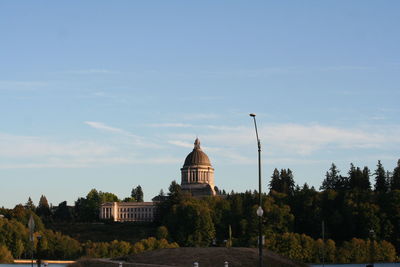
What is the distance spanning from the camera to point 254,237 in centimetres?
14788

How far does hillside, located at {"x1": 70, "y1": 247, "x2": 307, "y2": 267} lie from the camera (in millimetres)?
56875

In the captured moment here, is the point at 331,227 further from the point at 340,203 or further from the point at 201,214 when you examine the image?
the point at 201,214

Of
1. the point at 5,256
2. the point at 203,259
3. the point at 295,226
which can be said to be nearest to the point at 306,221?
the point at 295,226

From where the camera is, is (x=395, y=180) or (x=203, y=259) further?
(x=395, y=180)

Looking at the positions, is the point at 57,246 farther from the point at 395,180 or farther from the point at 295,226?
the point at 395,180

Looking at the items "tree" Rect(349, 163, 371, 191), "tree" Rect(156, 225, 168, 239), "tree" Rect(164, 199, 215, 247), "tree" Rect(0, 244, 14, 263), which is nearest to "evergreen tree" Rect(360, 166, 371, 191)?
"tree" Rect(349, 163, 371, 191)

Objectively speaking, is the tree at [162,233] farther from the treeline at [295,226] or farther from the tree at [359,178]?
the tree at [359,178]

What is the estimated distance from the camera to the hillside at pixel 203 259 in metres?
56.9

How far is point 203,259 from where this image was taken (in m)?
57.8

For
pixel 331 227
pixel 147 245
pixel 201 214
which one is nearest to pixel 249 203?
pixel 201 214

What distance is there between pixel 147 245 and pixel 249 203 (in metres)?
37.4

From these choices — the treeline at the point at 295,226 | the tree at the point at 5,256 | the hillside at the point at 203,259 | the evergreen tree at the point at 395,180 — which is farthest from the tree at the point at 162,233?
the hillside at the point at 203,259

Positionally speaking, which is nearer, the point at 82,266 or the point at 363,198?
the point at 82,266

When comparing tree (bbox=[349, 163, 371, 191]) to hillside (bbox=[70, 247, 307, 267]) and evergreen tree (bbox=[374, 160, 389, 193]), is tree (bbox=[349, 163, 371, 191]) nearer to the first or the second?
evergreen tree (bbox=[374, 160, 389, 193])
